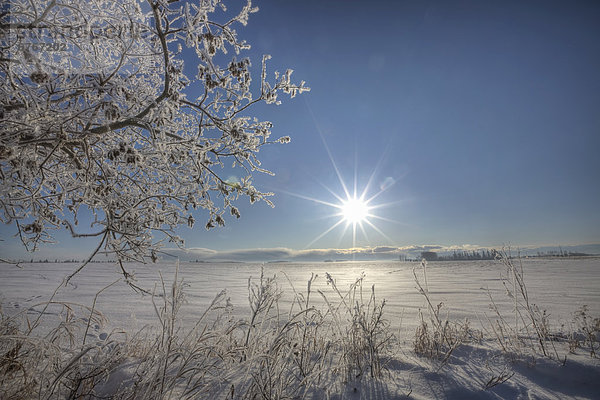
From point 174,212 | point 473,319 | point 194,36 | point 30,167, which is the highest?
point 194,36

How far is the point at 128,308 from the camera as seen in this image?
857cm

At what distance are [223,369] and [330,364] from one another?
1.08 m

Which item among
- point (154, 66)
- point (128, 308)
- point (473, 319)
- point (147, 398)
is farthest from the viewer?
point (128, 308)

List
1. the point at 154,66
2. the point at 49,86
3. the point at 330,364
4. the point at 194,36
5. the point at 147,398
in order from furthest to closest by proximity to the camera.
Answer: the point at 154,66 < the point at 330,364 < the point at 194,36 < the point at 49,86 < the point at 147,398

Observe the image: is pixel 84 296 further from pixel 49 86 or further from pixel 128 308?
pixel 49 86

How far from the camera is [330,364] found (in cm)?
292

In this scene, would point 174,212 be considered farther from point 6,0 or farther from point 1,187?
point 6,0

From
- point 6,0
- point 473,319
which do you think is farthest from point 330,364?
point 473,319

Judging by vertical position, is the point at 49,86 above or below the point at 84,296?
above

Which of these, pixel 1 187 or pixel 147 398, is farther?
pixel 1 187

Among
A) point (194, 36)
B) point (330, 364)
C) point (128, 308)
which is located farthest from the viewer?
point (128, 308)

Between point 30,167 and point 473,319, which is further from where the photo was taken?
point 473,319

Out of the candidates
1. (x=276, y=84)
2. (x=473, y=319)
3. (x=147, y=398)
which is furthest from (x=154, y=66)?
(x=473, y=319)

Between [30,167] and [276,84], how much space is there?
206 centimetres
